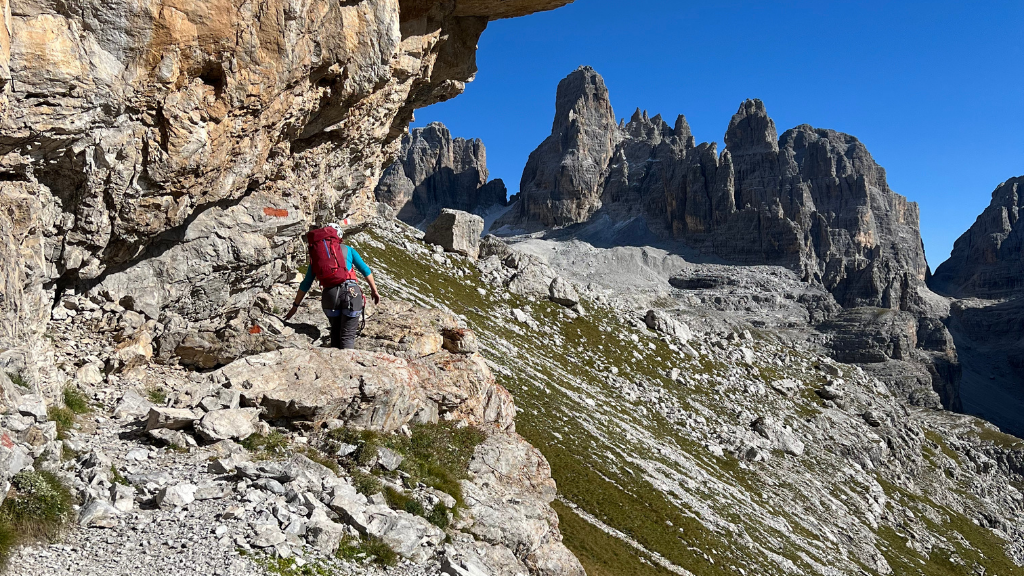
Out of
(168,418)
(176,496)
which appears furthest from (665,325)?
(176,496)

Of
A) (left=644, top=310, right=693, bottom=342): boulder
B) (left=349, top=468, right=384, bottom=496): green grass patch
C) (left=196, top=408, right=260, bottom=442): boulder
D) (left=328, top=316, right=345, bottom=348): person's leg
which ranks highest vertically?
(left=644, top=310, right=693, bottom=342): boulder

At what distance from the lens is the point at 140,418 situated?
1166cm

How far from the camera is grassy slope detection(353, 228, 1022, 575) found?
3681 cm

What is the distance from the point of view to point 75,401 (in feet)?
36.9

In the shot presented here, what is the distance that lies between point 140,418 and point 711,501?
4658 centimetres

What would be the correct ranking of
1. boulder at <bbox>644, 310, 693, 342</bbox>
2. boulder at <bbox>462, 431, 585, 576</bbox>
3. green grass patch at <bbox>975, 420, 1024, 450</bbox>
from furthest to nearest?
1. green grass patch at <bbox>975, 420, 1024, 450</bbox>
2. boulder at <bbox>644, 310, 693, 342</bbox>
3. boulder at <bbox>462, 431, 585, 576</bbox>

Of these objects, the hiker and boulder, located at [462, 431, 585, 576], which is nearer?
boulder, located at [462, 431, 585, 576]

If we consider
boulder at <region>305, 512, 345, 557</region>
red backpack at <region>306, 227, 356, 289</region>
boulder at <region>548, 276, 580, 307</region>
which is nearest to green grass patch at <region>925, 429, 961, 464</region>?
boulder at <region>548, 276, 580, 307</region>

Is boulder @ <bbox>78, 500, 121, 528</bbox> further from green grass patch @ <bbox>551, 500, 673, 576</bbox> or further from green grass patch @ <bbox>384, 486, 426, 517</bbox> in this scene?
green grass patch @ <bbox>551, 500, 673, 576</bbox>

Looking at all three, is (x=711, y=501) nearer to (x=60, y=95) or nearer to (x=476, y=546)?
(x=476, y=546)

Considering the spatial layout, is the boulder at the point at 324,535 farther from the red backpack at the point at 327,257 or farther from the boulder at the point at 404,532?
the red backpack at the point at 327,257

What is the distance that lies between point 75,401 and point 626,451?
43.7 meters

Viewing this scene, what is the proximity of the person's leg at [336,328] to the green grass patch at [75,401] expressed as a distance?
17.6ft

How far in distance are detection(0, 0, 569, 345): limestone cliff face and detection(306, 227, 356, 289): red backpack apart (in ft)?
10.6
